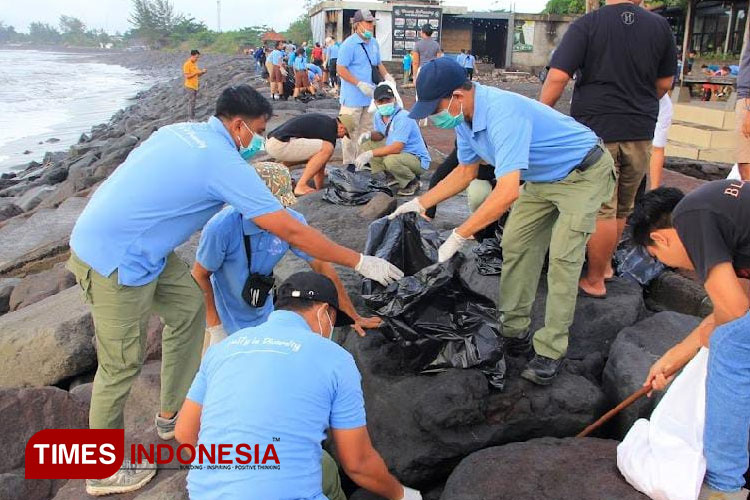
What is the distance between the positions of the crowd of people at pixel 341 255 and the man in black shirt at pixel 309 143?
10.2 feet

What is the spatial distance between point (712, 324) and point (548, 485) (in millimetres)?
854

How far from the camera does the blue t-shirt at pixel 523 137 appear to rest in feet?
9.26

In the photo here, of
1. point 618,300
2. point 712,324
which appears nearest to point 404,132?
point 618,300

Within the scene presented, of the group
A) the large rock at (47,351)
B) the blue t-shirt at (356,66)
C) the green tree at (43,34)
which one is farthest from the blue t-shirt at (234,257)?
the green tree at (43,34)

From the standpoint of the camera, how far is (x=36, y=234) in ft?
27.2

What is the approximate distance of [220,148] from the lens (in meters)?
2.73

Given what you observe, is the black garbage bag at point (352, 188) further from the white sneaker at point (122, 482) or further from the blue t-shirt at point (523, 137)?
the white sneaker at point (122, 482)

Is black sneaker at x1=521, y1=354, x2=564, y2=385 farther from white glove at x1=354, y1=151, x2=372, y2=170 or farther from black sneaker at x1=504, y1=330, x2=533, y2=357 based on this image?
white glove at x1=354, y1=151, x2=372, y2=170

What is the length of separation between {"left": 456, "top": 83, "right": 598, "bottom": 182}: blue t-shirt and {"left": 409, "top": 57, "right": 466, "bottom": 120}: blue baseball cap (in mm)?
126

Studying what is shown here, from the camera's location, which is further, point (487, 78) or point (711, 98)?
point (487, 78)

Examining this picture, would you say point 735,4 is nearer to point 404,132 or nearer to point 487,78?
point 404,132

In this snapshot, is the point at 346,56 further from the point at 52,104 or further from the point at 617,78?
the point at 52,104

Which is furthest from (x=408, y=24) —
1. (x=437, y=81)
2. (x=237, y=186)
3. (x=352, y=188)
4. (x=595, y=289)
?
(x=237, y=186)

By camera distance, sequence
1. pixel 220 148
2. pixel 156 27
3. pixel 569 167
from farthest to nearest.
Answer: pixel 156 27 < pixel 569 167 < pixel 220 148
